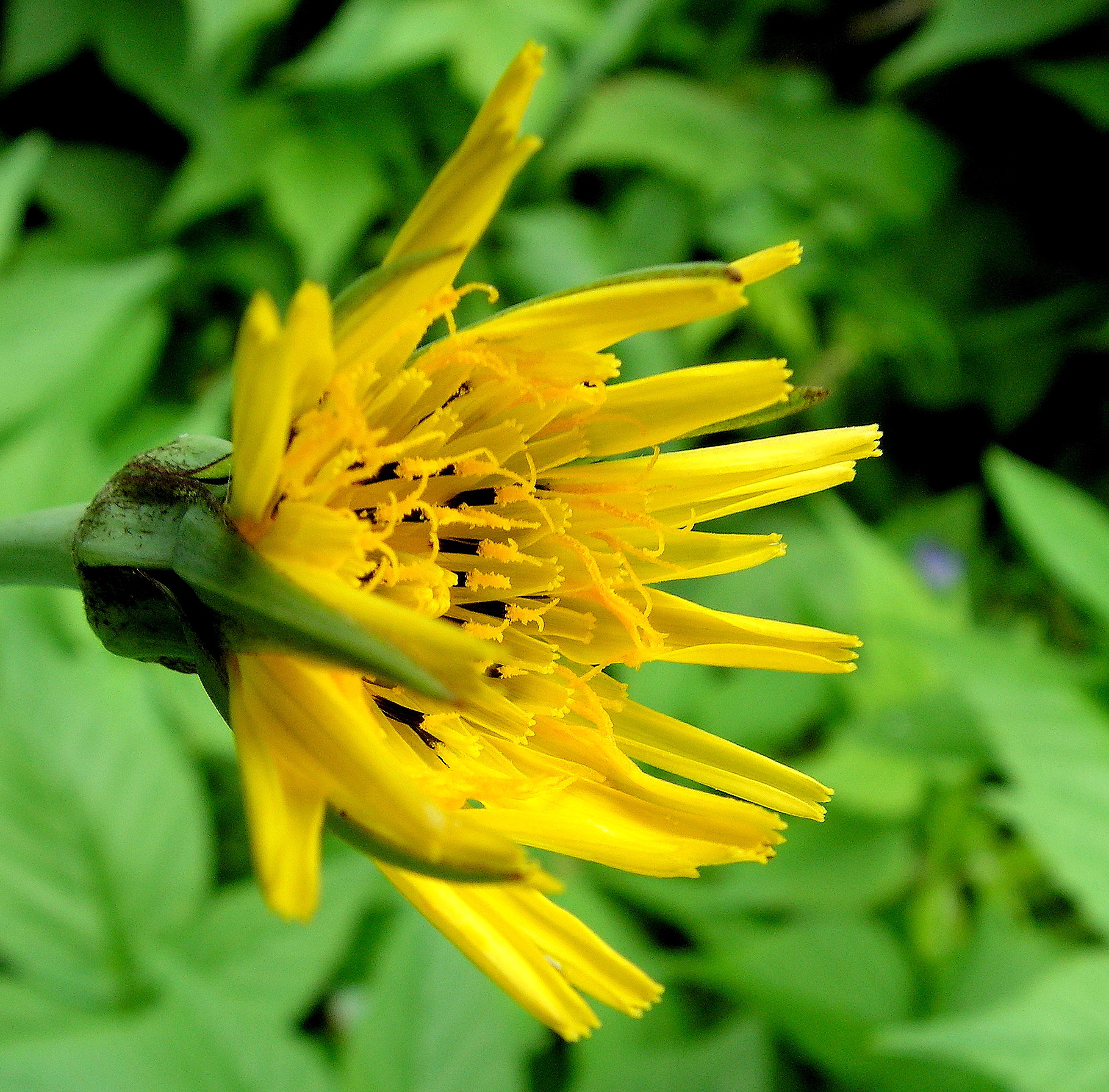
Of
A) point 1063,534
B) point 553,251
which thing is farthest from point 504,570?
point 553,251

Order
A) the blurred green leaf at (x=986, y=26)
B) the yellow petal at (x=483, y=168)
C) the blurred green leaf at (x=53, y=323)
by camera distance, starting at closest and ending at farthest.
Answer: the yellow petal at (x=483, y=168) → the blurred green leaf at (x=53, y=323) → the blurred green leaf at (x=986, y=26)

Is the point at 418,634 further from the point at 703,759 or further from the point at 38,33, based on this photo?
the point at 38,33

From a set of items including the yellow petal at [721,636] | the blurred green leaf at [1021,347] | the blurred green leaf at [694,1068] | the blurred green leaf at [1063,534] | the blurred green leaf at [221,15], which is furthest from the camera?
the blurred green leaf at [1021,347]

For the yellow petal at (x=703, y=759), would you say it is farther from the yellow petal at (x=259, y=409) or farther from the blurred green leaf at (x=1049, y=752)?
the blurred green leaf at (x=1049, y=752)

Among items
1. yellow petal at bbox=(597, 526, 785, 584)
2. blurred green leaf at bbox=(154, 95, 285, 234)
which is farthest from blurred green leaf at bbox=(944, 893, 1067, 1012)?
blurred green leaf at bbox=(154, 95, 285, 234)

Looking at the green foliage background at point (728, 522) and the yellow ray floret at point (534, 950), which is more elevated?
the yellow ray floret at point (534, 950)

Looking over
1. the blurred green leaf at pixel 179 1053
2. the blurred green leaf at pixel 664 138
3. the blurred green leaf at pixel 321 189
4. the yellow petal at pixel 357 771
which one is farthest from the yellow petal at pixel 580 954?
the blurred green leaf at pixel 664 138

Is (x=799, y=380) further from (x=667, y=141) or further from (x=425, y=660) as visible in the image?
(x=425, y=660)

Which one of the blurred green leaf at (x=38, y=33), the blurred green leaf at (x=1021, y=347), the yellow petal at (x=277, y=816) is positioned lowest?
the blurred green leaf at (x=1021, y=347)
